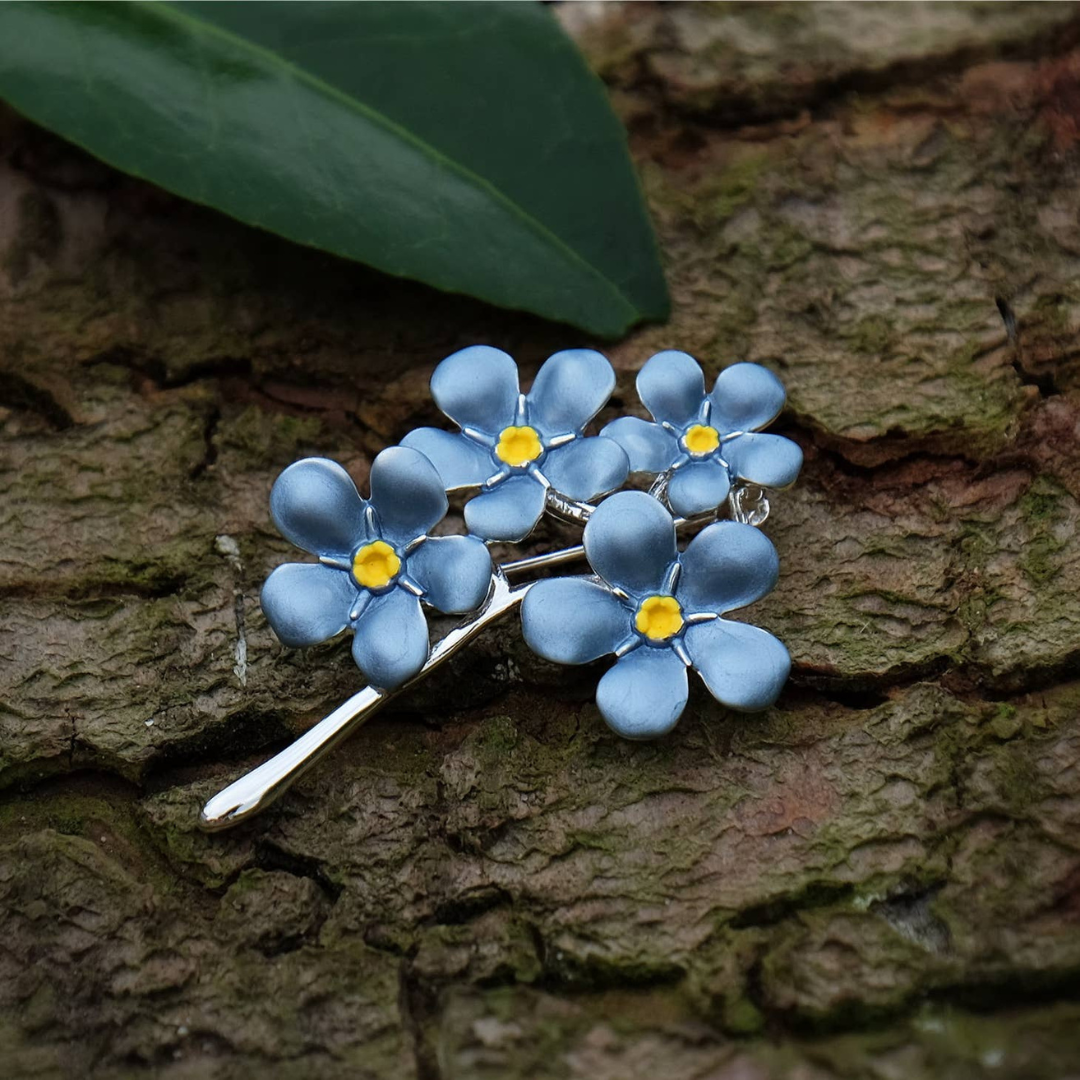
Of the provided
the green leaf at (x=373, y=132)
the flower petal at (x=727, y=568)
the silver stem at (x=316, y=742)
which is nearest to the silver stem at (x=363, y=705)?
the silver stem at (x=316, y=742)

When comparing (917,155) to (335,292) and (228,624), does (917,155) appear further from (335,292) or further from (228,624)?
(228,624)

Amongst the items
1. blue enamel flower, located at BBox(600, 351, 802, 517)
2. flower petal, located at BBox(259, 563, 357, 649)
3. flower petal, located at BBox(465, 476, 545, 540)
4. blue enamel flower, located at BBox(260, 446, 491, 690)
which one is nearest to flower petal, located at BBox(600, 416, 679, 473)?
blue enamel flower, located at BBox(600, 351, 802, 517)

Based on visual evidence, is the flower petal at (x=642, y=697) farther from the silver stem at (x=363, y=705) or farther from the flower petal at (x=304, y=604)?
the flower petal at (x=304, y=604)

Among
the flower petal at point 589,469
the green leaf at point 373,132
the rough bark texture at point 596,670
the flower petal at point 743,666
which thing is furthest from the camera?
the green leaf at point 373,132

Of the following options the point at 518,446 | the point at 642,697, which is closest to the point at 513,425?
the point at 518,446

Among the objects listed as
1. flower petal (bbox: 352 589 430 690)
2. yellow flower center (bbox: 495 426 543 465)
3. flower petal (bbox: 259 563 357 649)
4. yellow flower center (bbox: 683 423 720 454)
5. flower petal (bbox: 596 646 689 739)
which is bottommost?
flower petal (bbox: 596 646 689 739)

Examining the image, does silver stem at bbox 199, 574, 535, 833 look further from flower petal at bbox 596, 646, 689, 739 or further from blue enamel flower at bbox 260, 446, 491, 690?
Answer: flower petal at bbox 596, 646, 689, 739

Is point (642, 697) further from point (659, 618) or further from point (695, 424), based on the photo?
point (695, 424)
